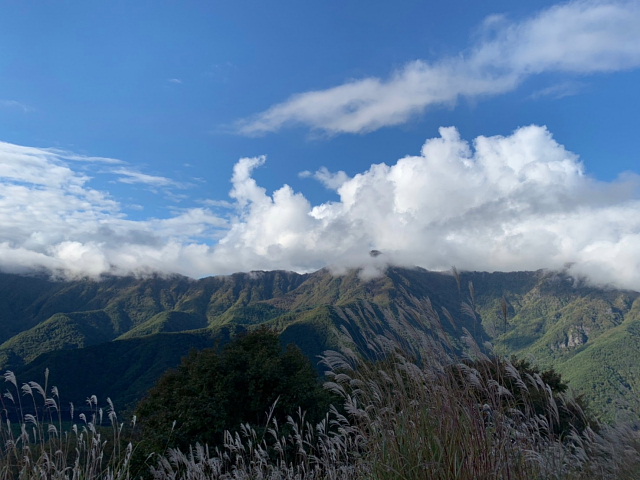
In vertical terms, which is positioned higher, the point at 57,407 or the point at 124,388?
the point at 57,407

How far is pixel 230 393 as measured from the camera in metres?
21.8

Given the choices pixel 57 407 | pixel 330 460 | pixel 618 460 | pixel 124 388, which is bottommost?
pixel 124 388

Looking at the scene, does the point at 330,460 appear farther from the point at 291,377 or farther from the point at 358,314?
the point at 291,377

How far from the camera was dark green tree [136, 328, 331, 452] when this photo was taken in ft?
64.5

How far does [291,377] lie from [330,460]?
17640 millimetres

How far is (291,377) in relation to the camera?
887 inches

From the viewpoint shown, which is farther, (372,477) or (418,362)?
→ (418,362)

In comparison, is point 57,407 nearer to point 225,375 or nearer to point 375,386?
point 375,386

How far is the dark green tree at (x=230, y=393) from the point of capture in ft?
64.5

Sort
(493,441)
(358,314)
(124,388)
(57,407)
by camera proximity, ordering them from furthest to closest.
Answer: (124,388)
(358,314)
(57,407)
(493,441)

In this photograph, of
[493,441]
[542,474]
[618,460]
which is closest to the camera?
[493,441]

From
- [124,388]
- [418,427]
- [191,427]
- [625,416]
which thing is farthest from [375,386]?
[124,388]

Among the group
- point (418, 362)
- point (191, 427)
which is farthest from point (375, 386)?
point (191, 427)

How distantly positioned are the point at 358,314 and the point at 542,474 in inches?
85.3
